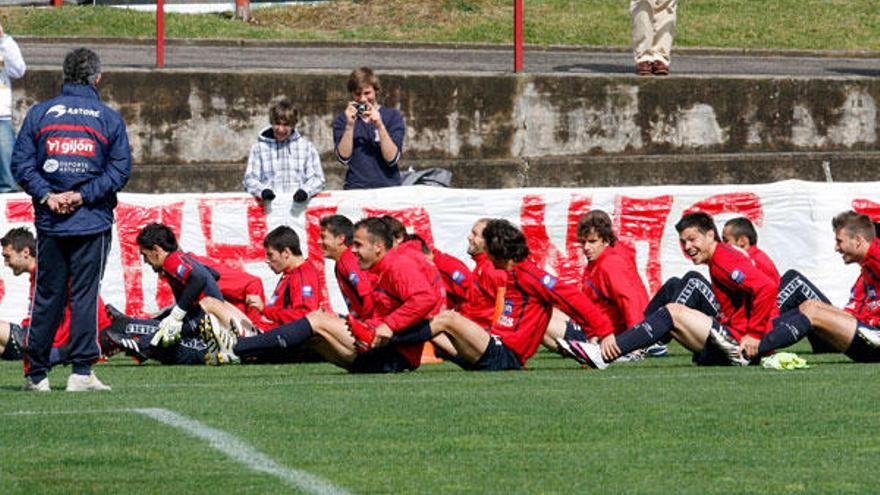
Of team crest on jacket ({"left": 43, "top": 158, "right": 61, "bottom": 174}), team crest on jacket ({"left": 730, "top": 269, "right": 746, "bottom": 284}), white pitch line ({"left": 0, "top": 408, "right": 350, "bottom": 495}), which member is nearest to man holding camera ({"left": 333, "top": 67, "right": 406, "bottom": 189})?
team crest on jacket ({"left": 730, "top": 269, "right": 746, "bottom": 284})

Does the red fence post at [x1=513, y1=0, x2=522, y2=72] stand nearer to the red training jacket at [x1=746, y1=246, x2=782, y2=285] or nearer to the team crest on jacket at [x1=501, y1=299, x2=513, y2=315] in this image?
the red training jacket at [x1=746, y1=246, x2=782, y2=285]

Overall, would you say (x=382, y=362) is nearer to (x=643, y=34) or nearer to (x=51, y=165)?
(x=51, y=165)

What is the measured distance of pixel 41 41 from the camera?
1042 inches

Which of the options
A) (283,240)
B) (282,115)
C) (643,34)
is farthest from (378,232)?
(643,34)

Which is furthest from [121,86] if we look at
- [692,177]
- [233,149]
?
[692,177]

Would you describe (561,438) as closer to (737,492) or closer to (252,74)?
(737,492)

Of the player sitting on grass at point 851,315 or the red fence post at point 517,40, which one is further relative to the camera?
the red fence post at point 517,40

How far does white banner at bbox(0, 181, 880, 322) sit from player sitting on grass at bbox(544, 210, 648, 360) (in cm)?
274

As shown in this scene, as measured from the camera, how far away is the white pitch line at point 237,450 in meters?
7.38

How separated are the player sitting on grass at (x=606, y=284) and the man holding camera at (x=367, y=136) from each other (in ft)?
8.44

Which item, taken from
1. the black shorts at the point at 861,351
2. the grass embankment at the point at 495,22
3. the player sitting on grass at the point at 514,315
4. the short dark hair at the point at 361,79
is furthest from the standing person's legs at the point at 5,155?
the grass embankment at the point at 495,22

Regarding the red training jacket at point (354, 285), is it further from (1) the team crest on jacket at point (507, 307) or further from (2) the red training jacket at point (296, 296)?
(1) the team crest on jacket at point (507, 307)

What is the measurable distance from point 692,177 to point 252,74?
4663 mm

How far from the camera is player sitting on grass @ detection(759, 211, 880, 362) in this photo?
12.6 meters
